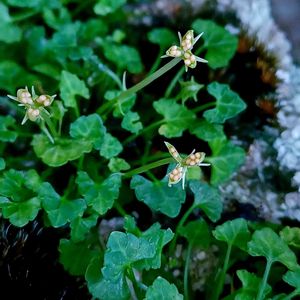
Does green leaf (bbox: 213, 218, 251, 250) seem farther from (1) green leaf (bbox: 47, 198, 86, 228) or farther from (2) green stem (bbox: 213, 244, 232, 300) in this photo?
(1) green leaf (bbox: 47, 198, 86, 228)

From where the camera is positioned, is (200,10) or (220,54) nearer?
(220,54)

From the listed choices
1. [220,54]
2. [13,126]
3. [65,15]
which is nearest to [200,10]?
[220,54]

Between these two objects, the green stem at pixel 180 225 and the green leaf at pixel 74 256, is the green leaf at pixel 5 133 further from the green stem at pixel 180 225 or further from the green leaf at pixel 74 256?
the green stem at pixel 180 225

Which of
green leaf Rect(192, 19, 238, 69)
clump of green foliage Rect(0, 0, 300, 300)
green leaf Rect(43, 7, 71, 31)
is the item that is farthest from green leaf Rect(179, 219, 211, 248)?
green leaf Rect(43, 7, 71, 31)

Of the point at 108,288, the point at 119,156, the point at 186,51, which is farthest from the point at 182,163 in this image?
the point at 119,156

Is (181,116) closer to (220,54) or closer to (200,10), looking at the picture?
(220,54)

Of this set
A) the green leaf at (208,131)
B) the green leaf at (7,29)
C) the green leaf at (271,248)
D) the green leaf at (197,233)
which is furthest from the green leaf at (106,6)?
the green leaf at (271,248)

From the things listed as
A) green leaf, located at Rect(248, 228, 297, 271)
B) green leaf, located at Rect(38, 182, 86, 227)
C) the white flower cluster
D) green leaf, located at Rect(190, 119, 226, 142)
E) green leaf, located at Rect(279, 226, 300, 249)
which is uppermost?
the white flower cluster

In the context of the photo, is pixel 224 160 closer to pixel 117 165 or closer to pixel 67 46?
pixel 117 165
